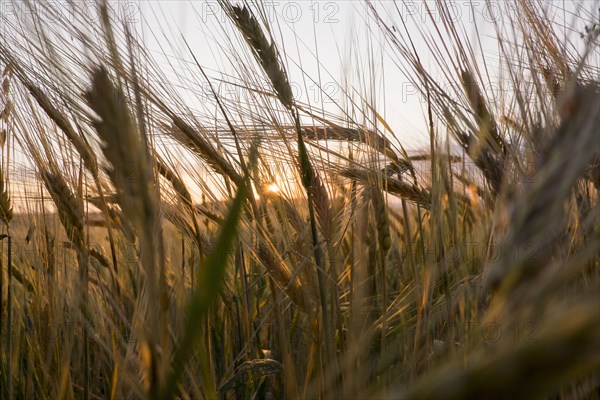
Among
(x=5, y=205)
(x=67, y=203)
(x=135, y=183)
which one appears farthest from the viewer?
(x=5, y=205)

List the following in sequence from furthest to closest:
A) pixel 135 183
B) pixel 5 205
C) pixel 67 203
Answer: pixel 5 205, pixel 67 203, pixel 135 183

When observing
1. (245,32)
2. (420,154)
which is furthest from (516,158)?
(420,154)

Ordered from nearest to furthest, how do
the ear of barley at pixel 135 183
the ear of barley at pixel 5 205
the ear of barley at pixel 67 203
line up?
the ear of barley at pixel 135 183 < the ear of barley at pixel 67 203 < the ear of barley at pixel 5 205

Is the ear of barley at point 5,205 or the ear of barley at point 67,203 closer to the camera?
the ear of barley at point 67,203

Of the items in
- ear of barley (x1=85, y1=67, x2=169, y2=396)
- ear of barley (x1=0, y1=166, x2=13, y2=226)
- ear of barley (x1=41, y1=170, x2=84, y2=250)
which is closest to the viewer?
ear of barley (x1=85, y1=67, x2=169, y2=396)

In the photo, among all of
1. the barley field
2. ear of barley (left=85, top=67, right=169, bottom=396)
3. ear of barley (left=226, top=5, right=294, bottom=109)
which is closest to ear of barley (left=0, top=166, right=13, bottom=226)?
the barley field

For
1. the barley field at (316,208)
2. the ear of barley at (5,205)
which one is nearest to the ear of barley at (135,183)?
the barley field at (316,208)

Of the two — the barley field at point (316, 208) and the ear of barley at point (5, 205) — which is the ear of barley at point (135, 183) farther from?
the ear of barley at point (5, 205)

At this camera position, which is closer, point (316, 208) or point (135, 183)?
point (135, 183)

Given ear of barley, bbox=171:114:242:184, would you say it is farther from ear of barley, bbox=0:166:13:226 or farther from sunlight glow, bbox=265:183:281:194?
ear of barley, bbox=0:166:13:226

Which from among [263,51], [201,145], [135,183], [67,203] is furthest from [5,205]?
[135,183]

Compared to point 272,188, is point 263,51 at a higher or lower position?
higher

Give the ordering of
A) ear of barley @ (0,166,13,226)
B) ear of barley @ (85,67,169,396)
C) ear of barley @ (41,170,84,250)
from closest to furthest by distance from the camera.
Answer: ear of barley @ (85,67,169,396), ear of barley @ (41,170,84,250), ear of barley @ (0,166,13,226)

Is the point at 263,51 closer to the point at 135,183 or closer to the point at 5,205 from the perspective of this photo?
the point at 5,205
